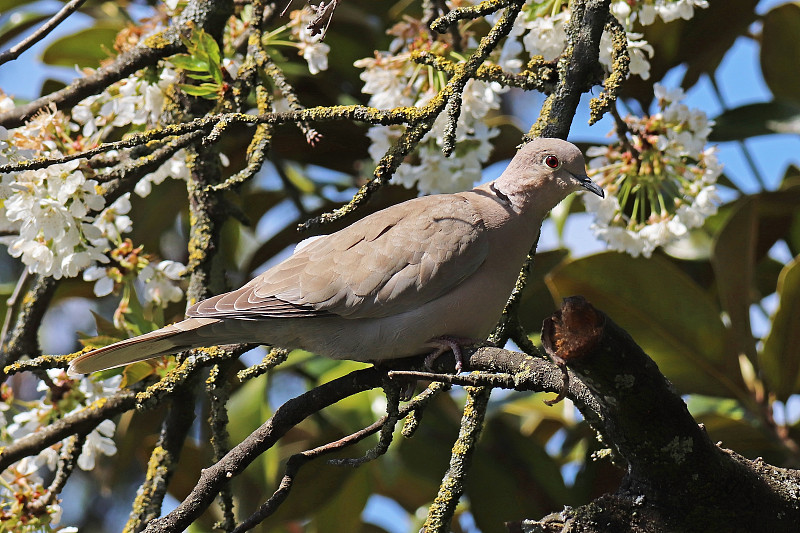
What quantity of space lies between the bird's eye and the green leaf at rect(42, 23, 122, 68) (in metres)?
2.01

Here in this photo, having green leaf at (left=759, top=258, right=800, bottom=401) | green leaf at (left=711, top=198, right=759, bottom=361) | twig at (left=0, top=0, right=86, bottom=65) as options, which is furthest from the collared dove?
green leaf at (left=759, top=258, right=800, bottom=401)

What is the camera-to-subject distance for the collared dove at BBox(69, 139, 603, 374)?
205 centimetres

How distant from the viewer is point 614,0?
250cm

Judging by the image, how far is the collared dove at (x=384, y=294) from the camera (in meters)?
2.05

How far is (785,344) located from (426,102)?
4.69 ft

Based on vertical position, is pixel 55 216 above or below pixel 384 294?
above

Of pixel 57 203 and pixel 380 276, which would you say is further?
pixel 57 203

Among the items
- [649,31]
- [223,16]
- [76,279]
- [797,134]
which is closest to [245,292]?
[223,16]

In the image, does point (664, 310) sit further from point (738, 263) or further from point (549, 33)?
point (549, 33)

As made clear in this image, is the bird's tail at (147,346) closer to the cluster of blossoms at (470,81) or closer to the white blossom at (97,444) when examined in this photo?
the white blossom at (97,444)

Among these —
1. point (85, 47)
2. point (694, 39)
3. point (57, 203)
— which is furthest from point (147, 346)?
point (694, 39)

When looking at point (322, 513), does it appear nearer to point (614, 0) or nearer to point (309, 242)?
point (309, 242)

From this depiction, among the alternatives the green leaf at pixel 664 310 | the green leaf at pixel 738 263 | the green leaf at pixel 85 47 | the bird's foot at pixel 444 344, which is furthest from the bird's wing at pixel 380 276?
the green leaf at pixel 85 47

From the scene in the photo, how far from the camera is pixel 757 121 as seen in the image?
3.28 m
